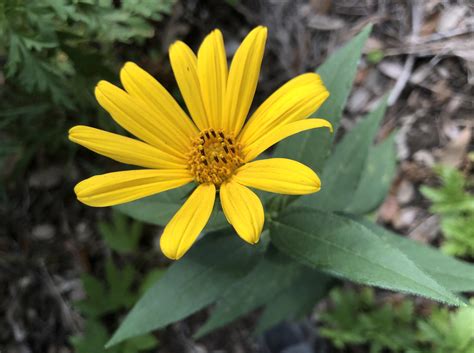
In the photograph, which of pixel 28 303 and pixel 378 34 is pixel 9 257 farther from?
pixel 378 34

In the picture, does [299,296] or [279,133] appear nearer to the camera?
[279,133]

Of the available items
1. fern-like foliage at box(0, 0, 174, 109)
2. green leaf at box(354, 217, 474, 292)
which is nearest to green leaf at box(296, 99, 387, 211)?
green leaf at box(354, 217, 474, 292)

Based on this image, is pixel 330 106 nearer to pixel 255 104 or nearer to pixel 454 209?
pixel 454 209

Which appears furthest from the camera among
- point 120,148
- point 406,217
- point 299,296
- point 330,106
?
point 406,217

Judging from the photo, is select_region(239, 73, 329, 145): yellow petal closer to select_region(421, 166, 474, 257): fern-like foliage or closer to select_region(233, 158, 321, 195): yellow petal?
select_region(233, 158, 321, 195): yellow petal

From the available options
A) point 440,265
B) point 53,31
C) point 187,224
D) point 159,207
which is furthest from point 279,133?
point 53,31

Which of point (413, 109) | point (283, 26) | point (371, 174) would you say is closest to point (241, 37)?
point (283, 26)

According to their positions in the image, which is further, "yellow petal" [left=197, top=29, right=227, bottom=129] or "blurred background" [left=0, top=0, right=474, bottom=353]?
"blurred background" [left=0, top=0, right=474, bottom=353]

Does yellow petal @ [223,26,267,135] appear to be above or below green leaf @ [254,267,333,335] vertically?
above
